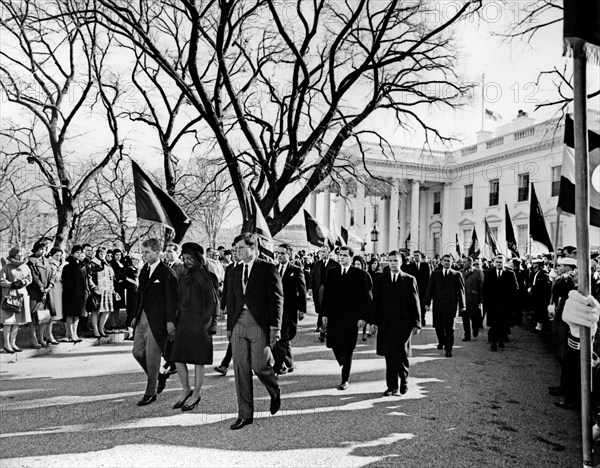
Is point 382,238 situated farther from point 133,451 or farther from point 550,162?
point 133,451

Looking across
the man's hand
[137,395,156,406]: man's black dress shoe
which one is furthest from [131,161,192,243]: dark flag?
the man's hand

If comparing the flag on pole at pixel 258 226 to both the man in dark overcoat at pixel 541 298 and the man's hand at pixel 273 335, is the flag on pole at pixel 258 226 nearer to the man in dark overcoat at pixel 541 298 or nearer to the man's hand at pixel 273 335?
the man's hand at pixel 273 335

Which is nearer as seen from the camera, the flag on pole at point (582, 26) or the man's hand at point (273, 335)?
the flag on pole at point (582, 26)

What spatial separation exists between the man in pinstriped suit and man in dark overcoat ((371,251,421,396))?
76.6 inches

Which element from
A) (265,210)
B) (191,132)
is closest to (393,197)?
(191,132)

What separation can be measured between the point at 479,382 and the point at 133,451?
17.2 feet

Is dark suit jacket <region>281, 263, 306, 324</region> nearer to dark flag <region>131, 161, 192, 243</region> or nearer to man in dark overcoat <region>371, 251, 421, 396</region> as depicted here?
man in dark overcoat <region>371, 251, 421, 396</region>

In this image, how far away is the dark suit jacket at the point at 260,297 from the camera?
5.79 meters

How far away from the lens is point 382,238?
55.4m

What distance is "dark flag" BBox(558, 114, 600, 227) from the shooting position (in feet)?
12.4

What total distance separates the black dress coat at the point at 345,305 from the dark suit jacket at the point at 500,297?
4516mm

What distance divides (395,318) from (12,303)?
6.48 m

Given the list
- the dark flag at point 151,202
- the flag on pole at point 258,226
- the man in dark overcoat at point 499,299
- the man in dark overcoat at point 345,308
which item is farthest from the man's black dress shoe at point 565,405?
the dark flag at point 151,202

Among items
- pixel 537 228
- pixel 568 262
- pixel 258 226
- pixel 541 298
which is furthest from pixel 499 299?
pixel 258 226
